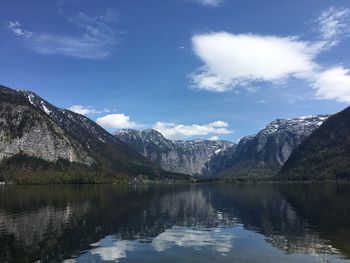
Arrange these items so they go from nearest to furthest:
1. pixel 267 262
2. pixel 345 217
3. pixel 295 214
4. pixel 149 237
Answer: pixel 267 262, pixel 149 237, pixel 345 217, pixel 295 214

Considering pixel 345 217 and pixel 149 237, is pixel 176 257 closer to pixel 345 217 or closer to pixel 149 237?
pixel 149 237

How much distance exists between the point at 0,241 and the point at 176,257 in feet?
95.7

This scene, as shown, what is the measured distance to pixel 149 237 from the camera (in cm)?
7512

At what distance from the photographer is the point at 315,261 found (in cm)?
5497

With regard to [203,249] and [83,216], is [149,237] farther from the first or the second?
[83,216]

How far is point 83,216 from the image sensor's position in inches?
4183

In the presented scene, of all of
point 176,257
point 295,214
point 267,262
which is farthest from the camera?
point 295,214

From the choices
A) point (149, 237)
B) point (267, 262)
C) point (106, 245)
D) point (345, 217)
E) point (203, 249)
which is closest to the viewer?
point (267, 262)

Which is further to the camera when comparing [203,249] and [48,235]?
[48,235]

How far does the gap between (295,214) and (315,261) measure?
62.1 meters

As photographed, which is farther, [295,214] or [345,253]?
[295,214]

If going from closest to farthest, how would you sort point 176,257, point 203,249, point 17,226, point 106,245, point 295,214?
1. point 176,257
2. point 203,249
3. point 106,245
4. point 17,226
5. point 295,214

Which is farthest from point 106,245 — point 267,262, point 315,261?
point 315,261

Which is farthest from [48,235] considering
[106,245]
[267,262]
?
[267,262]
